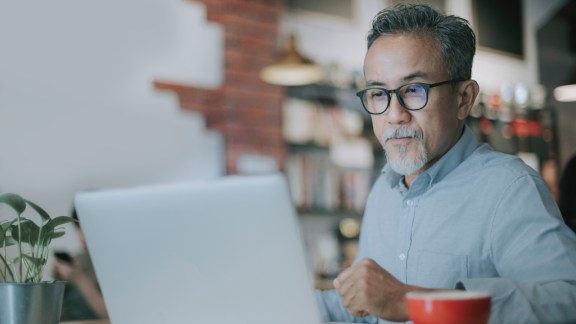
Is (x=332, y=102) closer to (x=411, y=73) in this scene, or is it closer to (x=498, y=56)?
(x=498, y=56)

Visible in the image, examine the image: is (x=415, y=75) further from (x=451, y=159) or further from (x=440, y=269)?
(x=440, y=269)

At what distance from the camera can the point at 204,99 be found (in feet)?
13.6

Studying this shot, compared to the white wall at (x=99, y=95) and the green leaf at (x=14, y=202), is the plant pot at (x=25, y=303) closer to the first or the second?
the green leaf at (x=14, y=202)

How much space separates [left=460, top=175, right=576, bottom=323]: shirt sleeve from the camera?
120 centimetres

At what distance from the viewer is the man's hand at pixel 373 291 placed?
44.8 inches

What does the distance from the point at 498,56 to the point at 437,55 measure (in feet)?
16.1

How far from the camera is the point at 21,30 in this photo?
3.39 meters

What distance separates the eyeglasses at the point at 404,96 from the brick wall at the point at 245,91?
252 cm

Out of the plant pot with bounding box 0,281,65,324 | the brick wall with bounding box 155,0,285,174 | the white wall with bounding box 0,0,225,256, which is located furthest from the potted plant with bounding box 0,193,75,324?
the brick wall with bounding box 155,0,285,174

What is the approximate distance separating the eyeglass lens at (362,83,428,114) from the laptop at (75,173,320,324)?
0.67 metres

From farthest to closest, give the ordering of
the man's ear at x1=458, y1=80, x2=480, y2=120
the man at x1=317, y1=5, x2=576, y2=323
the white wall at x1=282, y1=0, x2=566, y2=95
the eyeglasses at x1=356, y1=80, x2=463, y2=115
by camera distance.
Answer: the white wall at x1=282, y1=0, x2=566, y2=95
the man's ear at x1=458, y1=80, x2=480, y2=120
the eyeglasses at x1=356, y1=80, x2=463, y2=115
the man at x1=317, y1=5, x2=576, y2=323

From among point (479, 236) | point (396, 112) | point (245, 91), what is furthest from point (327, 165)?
point (479, 236)

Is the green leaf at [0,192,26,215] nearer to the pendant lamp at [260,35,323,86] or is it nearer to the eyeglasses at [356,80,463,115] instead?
the eyeglasses at [356,80,463,115]

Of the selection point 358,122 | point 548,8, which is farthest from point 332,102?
point 548,8
